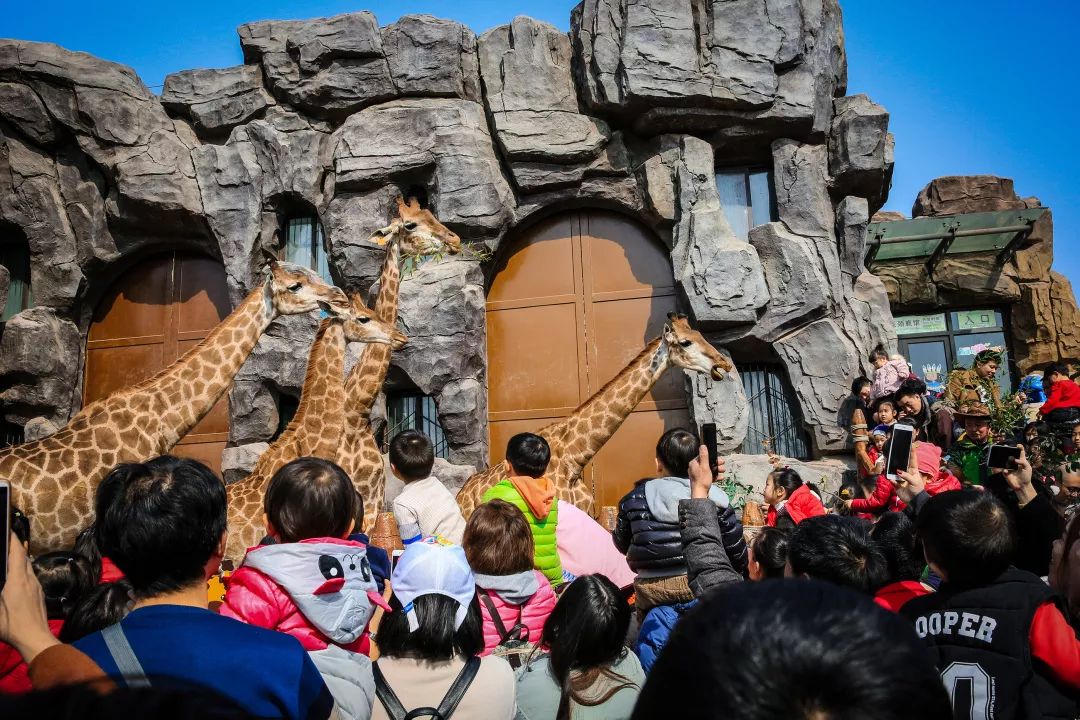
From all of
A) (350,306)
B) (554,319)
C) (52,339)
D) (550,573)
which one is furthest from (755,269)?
(52,339)

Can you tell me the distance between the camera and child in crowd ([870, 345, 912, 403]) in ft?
32.1

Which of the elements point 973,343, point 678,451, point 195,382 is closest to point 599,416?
point 678,451

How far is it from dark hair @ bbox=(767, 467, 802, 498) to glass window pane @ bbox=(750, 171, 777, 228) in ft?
17.7

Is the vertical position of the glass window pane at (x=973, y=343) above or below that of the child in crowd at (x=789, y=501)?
above

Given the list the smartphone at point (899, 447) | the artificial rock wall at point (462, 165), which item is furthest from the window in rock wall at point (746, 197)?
the smartphone at point (899, 447)

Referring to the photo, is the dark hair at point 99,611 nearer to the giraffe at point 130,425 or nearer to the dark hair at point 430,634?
the dark hair at point 430,634

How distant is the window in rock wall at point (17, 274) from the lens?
41.4ft

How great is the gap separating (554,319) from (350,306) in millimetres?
5263

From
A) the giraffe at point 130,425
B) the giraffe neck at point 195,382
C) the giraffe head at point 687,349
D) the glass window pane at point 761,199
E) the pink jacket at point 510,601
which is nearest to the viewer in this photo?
the pink jacket at point 510,601

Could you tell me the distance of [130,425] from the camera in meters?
5.46

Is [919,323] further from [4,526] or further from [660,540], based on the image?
[4,526]

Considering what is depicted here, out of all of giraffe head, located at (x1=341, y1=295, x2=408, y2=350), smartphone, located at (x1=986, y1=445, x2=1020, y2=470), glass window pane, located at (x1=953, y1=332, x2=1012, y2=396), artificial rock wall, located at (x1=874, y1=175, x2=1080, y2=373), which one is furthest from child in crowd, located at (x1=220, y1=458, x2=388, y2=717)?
glass window pane, located at (x1=953, y1=332, x2=1012, y2=396)

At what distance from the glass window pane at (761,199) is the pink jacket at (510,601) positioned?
933 cm

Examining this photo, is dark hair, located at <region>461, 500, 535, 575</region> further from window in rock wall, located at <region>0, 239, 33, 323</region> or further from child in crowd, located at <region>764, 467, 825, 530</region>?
window in rock wall, located at <region>0, 239, 33, 323</region>
